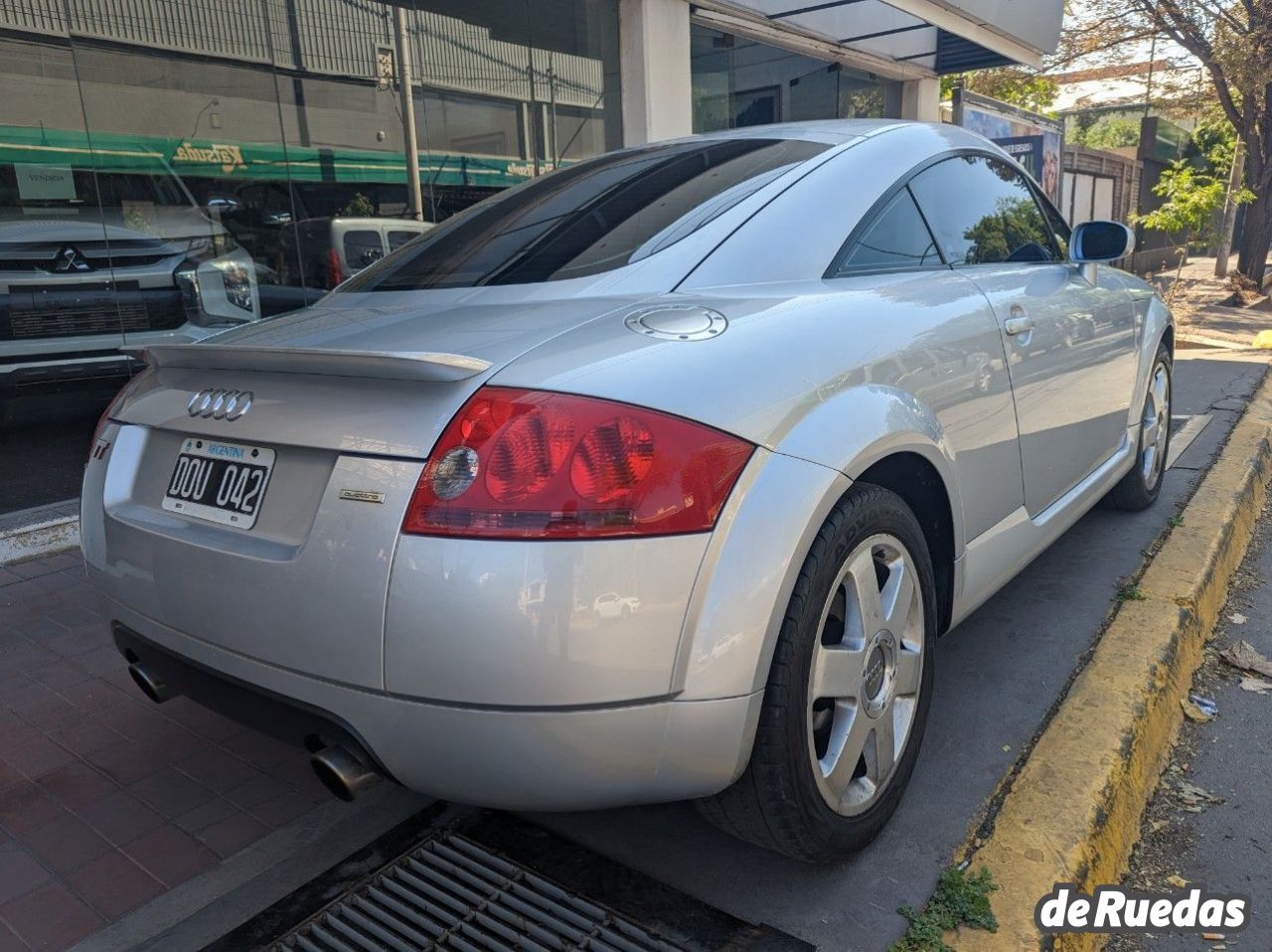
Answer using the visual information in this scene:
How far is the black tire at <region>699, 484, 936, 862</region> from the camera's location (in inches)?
68.9

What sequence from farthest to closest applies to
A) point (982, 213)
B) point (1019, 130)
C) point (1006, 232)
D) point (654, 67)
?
point (1019, 130)
point (654, 67)
point (1006, 232)
point (982, 213)

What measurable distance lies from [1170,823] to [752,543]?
5.13 ft

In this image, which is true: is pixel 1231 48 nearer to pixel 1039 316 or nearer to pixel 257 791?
pixel 1039 316

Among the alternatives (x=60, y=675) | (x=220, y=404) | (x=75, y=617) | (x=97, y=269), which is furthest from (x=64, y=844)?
(x=97, y=269)

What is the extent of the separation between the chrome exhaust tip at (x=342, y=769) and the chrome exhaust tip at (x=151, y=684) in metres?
0.57

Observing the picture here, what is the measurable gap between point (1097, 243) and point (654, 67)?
5.00 m

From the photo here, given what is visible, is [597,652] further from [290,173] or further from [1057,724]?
[290,173]

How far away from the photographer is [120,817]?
2.43m

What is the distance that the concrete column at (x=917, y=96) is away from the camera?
39.5ft

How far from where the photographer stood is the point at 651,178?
250 cm

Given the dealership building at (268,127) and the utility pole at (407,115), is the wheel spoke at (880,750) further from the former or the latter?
the utility pole at (407,115)

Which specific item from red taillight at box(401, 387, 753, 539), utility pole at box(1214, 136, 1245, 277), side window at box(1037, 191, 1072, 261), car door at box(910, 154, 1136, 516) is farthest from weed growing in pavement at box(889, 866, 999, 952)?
utility pole at box(1214, 136, 1245, 277)

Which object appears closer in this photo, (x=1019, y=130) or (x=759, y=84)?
(x=759, y=84)


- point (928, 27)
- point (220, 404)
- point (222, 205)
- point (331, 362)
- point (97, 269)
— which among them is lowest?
point (220, 404)
